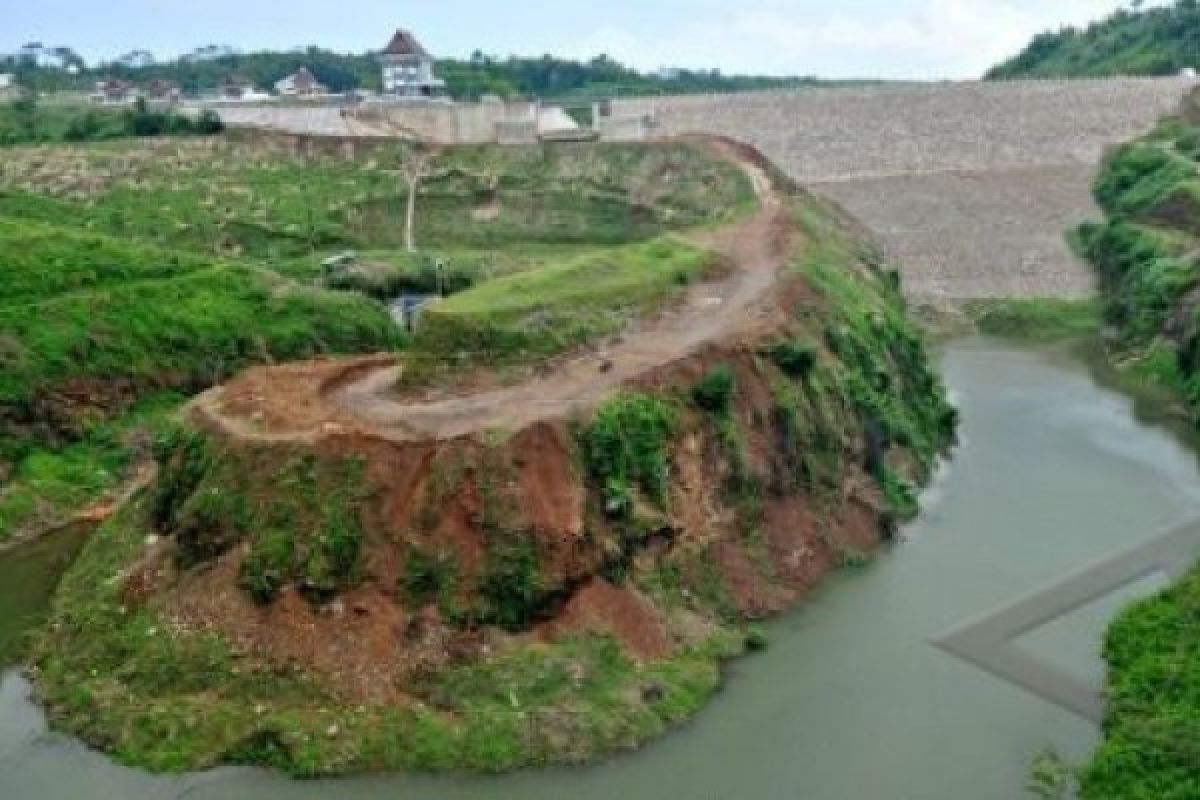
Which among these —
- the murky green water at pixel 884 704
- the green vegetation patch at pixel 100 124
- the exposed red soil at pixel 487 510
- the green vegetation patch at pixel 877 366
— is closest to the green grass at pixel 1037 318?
the green vegetation patch at pixel 877 366

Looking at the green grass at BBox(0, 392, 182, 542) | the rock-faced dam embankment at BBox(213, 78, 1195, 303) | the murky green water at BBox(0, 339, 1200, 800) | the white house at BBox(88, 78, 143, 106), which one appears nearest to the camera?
the murky green water at BBox(0, 339, 1200, 800)

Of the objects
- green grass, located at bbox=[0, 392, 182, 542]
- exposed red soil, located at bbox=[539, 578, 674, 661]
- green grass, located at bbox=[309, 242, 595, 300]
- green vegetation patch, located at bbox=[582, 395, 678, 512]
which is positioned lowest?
green grass, located at bbox=[0, 392, 182, 542]

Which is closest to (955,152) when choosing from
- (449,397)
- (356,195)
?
(356,195)

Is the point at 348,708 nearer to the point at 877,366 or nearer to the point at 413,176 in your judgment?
the point at 877,366

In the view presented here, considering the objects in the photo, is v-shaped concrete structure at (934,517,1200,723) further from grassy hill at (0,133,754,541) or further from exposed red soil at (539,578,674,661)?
grassy hill at (0,133,754,541)

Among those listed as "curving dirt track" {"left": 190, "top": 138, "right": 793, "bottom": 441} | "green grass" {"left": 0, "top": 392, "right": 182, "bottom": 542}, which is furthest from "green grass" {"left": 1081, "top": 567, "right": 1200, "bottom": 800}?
"green grass" {"left": 0, "top": 392, "right": 182, "bottom": 542}

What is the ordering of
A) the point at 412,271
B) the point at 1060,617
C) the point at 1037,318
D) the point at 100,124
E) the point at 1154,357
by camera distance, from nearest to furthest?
the point at 1060,617 < the point at 412,271 < the point at 1154,357 < the point at 1037,318 < the point at 100,124

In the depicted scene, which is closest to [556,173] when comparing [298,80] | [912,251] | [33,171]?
[912,251]
